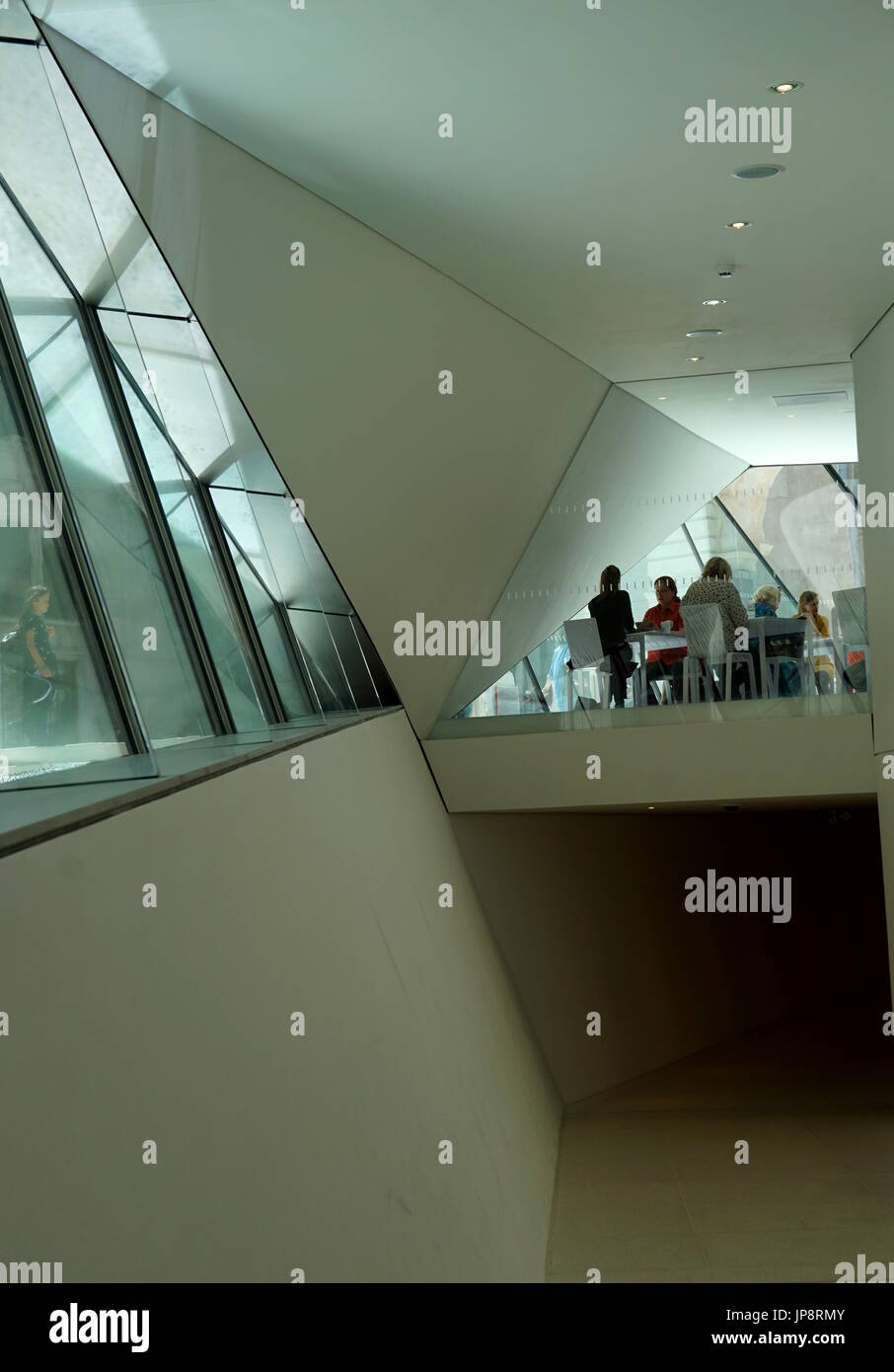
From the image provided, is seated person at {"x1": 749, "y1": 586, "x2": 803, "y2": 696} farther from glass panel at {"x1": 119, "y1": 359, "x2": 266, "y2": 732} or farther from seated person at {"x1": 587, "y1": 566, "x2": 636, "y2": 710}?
glass panel at {"x1": 119, "y1": 359, "x2": 266, "y2": 732}

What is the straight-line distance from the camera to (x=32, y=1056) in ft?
6.70

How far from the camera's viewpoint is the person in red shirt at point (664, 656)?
9.57 m

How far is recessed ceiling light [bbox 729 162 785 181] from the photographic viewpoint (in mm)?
→ 6395

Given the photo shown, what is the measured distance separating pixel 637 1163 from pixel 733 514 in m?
6.25

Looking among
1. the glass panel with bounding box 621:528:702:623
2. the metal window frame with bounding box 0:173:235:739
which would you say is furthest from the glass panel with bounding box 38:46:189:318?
the glass panel with bounding box 621:528:702:623

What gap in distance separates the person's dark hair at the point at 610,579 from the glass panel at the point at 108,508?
529 cm

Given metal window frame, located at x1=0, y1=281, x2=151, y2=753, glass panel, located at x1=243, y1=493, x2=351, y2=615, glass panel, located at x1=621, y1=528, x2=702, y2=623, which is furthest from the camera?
glass panel, located at x1=621, y1=528, x2=702, y2=623

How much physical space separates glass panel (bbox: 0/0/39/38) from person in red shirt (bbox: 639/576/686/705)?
6278mm

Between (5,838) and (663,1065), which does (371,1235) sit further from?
(663,1065)

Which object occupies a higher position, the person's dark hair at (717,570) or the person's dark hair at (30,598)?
the person's dark hair at (717,570)

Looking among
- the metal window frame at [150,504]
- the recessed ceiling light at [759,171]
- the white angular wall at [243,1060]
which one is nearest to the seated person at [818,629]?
the recessed ceiling light at [759,171]

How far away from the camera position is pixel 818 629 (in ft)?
31.2

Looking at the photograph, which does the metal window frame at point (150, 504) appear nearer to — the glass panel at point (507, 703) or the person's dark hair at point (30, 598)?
the person's dark hair at point (30, 598)
